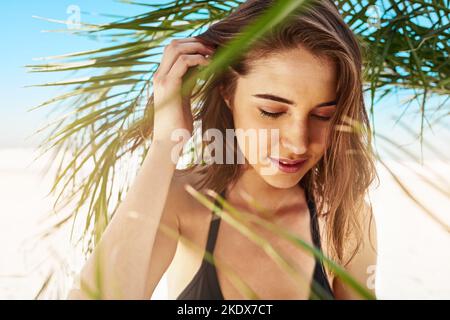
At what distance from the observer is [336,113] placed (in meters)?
0.66

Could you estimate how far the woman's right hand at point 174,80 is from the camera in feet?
2.12

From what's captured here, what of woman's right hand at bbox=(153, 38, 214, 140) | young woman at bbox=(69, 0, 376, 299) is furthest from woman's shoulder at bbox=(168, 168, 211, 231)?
woman's right hand at bbox=(153, 38, 214, 140)

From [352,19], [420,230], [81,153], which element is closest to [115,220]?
[81,153]

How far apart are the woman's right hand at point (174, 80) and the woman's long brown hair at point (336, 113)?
0.03 metres

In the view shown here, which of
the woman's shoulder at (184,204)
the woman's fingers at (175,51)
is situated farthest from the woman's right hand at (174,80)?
the woman's shoulder at (184,204)

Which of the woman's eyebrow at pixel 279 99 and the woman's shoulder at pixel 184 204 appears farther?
the woman's shoulder at pixel 184 204

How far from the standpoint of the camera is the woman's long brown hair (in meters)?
0.67

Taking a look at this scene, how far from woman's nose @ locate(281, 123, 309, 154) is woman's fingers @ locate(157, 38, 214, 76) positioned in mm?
158

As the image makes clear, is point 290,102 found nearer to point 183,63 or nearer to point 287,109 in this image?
point 287,109

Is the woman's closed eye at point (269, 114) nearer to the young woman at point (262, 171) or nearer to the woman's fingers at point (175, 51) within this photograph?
the young woman at point (262, 171)

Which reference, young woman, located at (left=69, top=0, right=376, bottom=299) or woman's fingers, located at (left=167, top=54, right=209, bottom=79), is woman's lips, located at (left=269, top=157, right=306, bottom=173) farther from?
woman's fingers, located at (left=167, top=54, right=209, bottom=79)

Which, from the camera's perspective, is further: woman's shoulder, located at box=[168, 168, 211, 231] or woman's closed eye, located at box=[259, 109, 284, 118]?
woman's shoulder, located at box=[168, 168, 211, 231]

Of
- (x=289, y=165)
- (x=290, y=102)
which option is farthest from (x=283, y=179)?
(x=290, y=102)
